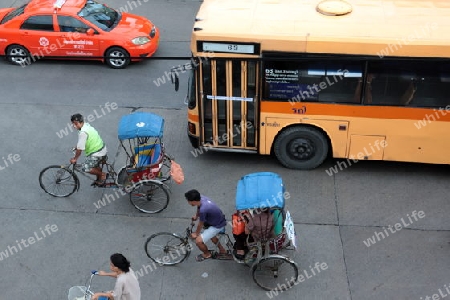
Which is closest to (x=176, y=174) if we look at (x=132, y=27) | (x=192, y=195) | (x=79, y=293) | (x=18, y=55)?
(x=192, y=195)

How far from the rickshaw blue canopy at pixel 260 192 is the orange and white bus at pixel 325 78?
240cm

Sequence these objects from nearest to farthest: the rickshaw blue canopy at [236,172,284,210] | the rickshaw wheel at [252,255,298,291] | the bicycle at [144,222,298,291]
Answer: the rickshaw blue canopy at [236,172,284,210], the bicycle at [144,222,298,291], the rickshaw wheel at [252,255,298,291]

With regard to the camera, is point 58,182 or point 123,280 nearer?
point 123,280

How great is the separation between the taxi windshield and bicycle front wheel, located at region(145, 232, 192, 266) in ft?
23.0

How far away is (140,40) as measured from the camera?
47.3ft

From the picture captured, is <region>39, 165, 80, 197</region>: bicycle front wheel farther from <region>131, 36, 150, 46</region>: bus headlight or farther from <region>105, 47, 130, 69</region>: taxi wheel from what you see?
<region>131, 36, 150, 46</region>: bus headlight

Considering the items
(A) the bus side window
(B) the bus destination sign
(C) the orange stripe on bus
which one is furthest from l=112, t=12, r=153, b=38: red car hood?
(A) the bus side window

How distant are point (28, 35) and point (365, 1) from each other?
27.1 ft

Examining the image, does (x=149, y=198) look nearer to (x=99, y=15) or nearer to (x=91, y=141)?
(x=91, y=141)

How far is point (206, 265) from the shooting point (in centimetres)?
923

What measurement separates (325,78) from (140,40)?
595cm

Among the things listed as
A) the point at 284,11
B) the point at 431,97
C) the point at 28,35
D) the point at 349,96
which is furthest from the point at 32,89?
the point at 431,97

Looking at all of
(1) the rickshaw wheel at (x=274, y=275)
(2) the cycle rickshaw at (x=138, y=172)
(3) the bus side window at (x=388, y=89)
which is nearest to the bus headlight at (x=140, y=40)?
(2) the cycle rickshaw at (x=138, y=172)

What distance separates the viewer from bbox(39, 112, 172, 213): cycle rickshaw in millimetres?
9609
